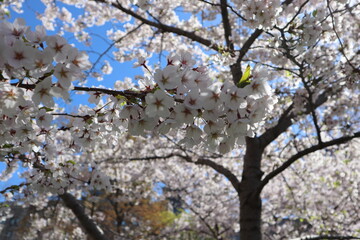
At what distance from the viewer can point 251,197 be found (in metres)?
4.36

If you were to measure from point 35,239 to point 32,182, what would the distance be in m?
15.0

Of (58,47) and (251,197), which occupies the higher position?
(251,197)

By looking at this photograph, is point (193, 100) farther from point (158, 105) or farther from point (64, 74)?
point (64, 74)

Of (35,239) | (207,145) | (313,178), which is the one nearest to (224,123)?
(207,145)

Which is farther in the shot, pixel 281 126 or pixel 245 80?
pixel 281 126

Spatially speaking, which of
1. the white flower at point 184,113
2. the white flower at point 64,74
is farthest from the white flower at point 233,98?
the white flower at point 64,74

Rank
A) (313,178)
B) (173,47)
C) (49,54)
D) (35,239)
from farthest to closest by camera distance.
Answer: (35,239), (313,178), (173,47), (49,54)

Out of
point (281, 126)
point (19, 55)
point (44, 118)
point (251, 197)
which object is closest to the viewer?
point (19, 55)

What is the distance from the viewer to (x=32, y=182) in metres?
2.57

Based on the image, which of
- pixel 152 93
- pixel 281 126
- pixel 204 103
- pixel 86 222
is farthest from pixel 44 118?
pixel 281 126

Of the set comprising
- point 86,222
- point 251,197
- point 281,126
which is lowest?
point 86,222

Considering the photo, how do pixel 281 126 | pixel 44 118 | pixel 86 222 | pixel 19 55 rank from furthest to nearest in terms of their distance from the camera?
pixel 281 126, pixel 86 222, pixel 44 118, pixel 19 55

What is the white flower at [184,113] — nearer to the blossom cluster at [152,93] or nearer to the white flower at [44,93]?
the blossom cluster at [152,93]

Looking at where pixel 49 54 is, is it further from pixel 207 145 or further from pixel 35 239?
pixel 35 239
